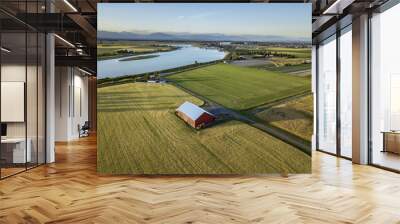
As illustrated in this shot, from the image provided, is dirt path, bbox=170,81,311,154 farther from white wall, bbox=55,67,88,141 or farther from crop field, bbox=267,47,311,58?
white wall, bbox=55,67,88,141

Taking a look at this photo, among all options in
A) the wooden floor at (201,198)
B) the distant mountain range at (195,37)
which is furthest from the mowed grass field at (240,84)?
the wooden floor at (201,198)

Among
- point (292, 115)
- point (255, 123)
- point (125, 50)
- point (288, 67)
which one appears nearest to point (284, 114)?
point (292, 115)

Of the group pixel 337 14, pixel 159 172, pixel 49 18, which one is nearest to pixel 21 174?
pixel 159 172

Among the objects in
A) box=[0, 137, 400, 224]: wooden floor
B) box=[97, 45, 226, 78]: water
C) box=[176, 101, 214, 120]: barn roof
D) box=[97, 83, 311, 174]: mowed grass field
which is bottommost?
box=[0, 137, 400, 224]: wooden floor

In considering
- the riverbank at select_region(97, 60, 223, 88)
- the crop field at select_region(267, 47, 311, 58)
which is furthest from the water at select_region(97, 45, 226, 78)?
the crop field at select_region(267, 47, 311, 58)

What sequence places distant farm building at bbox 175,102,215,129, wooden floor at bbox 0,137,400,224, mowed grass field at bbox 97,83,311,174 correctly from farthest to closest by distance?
distant farm building at bbox 175,102,215,129, mowed grass field at bbox 97,83,311,174, wooden floor at bbox 0,137,400,224

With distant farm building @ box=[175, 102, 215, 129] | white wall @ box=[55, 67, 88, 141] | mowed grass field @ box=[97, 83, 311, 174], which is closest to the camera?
mowed grass field @ box=[97, 83, 311, 174]
